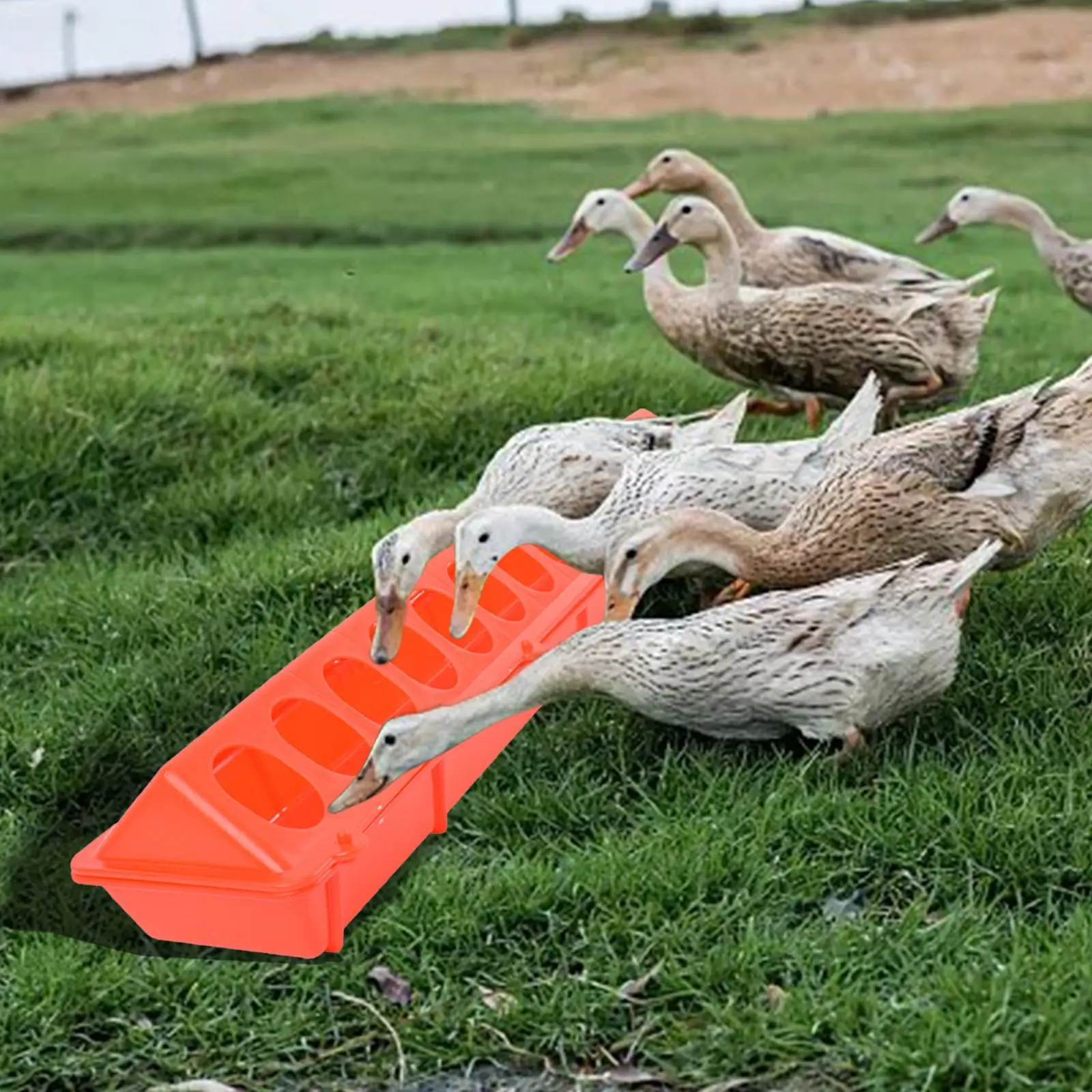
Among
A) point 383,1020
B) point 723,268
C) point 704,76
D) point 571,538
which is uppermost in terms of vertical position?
point 723,268

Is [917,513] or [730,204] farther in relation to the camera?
[730,204]

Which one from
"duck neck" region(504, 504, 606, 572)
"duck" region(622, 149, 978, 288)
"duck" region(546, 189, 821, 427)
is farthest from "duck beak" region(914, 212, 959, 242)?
"duck neck" region(504, 504, 606, 572)

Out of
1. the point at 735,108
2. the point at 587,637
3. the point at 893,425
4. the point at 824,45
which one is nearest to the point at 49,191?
the point at 735,108

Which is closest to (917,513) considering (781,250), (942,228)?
(781,250)

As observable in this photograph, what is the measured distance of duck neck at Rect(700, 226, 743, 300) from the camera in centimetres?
543

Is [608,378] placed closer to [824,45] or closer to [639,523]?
[639,523]

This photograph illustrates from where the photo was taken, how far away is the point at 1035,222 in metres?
6.25

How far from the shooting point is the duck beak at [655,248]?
5586mm

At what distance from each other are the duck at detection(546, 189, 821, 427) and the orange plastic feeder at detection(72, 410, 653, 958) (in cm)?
115

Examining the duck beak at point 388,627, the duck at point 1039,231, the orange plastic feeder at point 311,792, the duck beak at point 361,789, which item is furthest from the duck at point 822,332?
the duck beak at point 361,789

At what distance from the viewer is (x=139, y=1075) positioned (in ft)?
10.2

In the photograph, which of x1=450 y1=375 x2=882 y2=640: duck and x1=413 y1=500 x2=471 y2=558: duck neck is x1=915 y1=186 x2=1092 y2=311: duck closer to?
x1=450 y1=375 x2=882 y2=640: duck

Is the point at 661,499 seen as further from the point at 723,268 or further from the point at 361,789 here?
the point at 723,268

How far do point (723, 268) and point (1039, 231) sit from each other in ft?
4.84
